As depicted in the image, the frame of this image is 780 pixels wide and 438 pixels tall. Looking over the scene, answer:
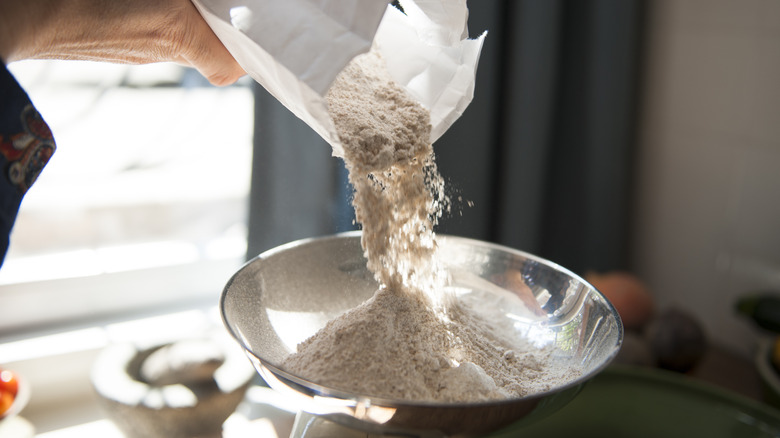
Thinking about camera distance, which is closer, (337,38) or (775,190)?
(337,38)

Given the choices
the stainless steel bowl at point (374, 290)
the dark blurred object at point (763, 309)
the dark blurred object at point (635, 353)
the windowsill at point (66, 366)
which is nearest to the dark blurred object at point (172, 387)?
the windowsill at point (66, 366)

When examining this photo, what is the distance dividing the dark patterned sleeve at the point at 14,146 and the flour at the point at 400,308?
0.73ft

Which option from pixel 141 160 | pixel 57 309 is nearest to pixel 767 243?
pixel 141 160

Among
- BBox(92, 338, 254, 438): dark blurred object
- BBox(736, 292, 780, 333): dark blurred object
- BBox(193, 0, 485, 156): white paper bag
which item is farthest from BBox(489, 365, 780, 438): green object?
BBox(193, 0, 485, 156): white paper bag

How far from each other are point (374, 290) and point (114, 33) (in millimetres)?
329

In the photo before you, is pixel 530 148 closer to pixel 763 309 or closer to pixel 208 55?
pixel 763 309

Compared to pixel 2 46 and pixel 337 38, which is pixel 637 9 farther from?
pixel 2 46

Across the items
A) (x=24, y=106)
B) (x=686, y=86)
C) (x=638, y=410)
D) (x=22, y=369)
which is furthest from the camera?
(x=686, y=86)

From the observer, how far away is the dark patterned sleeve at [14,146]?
16.5 inches

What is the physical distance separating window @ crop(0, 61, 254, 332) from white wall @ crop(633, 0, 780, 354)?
78 centimetres

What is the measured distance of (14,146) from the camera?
1.40 ft

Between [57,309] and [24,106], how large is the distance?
71 cm

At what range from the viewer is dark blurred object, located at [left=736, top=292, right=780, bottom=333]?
0.98 metres

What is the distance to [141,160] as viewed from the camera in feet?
3.48
